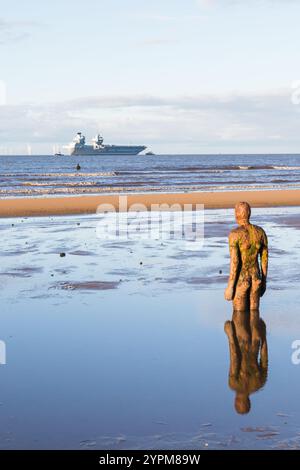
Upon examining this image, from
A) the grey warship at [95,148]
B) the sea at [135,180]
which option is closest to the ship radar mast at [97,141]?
the grey warship at [95,148]

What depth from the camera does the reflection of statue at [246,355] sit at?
21.8ft

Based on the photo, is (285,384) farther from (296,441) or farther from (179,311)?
(179,311)

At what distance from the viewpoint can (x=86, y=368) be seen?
24.2 ft

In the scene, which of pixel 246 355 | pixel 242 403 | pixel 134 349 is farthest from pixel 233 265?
pixel 242 403

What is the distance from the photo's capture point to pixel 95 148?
630ft

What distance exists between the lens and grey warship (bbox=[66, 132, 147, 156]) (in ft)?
630

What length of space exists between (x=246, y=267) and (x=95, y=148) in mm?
184462

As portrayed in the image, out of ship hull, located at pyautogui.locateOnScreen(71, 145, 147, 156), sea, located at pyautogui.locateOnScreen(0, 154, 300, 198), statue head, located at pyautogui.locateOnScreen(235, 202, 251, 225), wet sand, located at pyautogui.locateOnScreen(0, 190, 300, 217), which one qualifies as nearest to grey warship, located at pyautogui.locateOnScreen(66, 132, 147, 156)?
ship hull, located at pyautogui.locateOnScreen(71, 145, 147, 156)

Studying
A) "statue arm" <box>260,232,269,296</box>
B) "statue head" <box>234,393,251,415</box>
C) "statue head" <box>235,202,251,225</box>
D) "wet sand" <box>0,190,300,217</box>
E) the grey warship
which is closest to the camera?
"statue head" <box>234,393,251,415</box>

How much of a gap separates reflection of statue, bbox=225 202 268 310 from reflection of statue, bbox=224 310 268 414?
0.18 metres

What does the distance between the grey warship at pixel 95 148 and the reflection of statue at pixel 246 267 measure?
18413 cm

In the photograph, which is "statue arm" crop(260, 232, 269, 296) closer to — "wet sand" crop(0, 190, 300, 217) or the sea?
"wet sand" crop(0, 190, 300, 217)

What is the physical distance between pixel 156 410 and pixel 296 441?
4.16 ft
